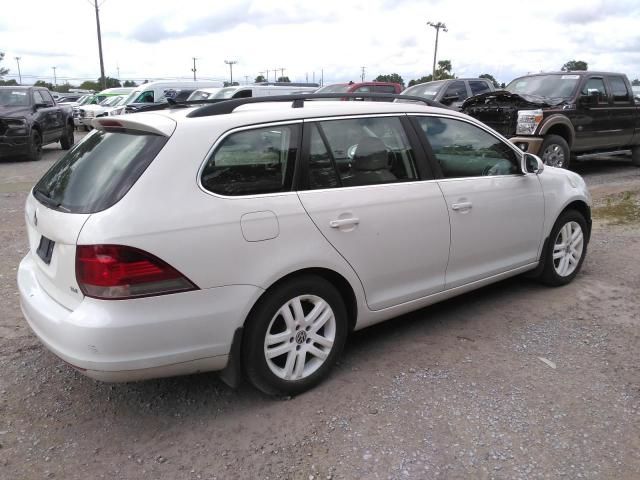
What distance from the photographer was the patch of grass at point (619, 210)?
7.16m

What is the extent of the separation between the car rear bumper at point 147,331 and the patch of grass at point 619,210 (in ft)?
19.3

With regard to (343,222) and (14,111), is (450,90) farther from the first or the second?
(343,222)

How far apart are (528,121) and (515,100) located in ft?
2.11

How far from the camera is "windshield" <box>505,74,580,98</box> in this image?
32.7 ft

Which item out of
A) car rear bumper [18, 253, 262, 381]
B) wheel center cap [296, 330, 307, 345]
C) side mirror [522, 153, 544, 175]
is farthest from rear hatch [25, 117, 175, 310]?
side mirror [522, 153, 544, 175]

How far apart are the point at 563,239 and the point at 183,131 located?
11.1ft

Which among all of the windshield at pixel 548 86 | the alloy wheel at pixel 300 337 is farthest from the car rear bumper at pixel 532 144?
the alloy wheel at pixel 300 337

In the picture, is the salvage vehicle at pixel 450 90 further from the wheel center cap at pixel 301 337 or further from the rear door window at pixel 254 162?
the wheel center cap at pixel 301 337

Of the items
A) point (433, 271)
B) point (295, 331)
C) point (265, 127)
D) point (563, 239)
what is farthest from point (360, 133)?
point (563, 239)

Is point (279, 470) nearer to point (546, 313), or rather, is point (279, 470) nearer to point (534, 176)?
point (546, 313)

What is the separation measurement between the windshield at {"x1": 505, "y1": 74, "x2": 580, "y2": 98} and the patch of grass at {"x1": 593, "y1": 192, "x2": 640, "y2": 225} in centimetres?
→ 237

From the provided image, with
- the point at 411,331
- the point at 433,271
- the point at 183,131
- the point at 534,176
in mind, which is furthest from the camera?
the point at 534,176

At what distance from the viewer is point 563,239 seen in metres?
4.74

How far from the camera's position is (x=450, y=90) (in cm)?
1308
